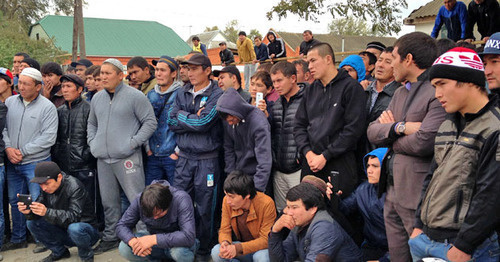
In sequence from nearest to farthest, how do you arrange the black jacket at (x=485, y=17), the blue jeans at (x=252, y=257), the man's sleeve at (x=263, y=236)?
the blue jeans at (x=252, y=257) < the man's sleeve at (x=263, y=236) < the black jacket at (x=485, y=17)

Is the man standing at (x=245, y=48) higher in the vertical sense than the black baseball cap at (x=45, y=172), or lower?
higher

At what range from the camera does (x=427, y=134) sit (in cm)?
284

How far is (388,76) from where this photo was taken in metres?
4.14

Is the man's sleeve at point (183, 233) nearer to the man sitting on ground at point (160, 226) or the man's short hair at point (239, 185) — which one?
the man sitting on ground at point (160, 226)

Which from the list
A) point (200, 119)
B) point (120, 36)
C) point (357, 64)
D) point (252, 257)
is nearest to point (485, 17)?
point (357, 64)

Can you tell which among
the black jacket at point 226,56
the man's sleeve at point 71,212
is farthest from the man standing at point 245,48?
the man's sleeve at point 71,212

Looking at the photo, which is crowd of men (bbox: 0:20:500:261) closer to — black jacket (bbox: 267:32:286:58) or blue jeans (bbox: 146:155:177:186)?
blue jeans (bbox: 146:155:177:186)

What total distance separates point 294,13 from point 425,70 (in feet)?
15.4

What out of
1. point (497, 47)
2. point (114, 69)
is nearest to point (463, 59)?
point (497, 47)

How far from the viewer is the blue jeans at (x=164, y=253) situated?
436 cm

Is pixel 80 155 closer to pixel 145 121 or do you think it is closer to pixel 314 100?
pixel 145 121

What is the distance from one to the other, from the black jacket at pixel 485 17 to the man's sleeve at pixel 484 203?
616 cm

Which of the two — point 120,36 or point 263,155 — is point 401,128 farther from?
point 120,36

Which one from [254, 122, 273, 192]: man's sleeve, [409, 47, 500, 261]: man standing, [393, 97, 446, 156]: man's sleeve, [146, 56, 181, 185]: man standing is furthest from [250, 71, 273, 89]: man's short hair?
[409, 47, 500, 261]: man standing
